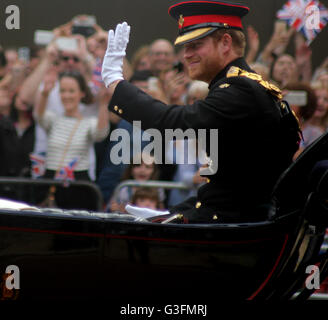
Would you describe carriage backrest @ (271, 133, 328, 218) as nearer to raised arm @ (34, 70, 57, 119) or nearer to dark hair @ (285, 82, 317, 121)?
dark hair @ (285, 82, 317, 121)

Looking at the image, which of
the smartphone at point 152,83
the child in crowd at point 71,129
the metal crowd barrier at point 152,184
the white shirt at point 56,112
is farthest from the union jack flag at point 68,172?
the smartphone at point 152,83

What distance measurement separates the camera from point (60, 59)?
438 cm

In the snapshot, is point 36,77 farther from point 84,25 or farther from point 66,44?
point 84,25

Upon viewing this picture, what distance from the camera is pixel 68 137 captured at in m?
4.33

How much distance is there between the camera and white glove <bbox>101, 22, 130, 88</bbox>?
7.74ft

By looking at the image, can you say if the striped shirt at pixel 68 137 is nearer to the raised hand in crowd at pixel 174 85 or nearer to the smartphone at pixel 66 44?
the smartphone at pixel 66 44

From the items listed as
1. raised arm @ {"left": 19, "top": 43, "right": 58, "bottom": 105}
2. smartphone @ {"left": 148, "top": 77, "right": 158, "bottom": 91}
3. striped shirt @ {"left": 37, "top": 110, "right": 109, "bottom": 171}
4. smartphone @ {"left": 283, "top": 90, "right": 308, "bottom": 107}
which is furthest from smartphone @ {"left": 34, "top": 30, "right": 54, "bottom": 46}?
smartphone @ {"left": 283, "top": 90, "right": 308, "bottom": 107}

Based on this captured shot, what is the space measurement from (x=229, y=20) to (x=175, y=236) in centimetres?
91

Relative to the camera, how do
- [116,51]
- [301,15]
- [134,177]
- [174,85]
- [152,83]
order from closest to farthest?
[116,51] → [174,85] → [152,83] → [301,15] → [134,177]

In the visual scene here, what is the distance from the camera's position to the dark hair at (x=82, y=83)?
14.0 feet

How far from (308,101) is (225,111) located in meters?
1.84

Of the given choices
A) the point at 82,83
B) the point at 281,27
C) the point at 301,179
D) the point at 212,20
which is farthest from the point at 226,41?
the point at 82,83

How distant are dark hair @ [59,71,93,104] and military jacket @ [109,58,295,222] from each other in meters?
1.79

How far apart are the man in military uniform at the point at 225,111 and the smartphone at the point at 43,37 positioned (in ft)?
5.87
